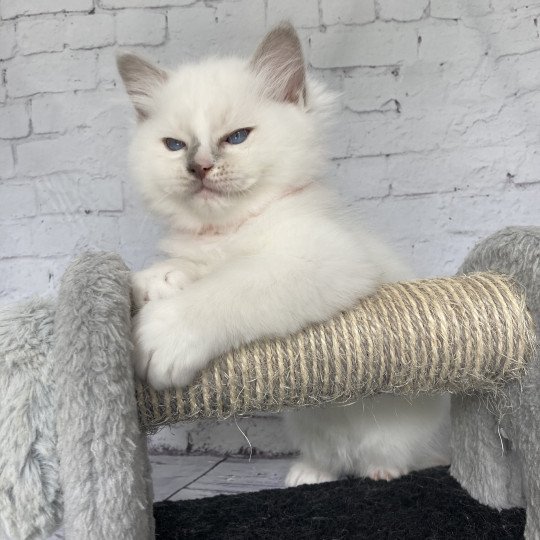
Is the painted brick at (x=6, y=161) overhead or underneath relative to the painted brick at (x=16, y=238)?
overhead

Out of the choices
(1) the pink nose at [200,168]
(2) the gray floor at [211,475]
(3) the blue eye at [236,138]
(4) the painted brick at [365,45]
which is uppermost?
(4) the painted brick at [365,45]

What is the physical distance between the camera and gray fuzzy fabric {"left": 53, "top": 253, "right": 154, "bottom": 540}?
2.44 feet

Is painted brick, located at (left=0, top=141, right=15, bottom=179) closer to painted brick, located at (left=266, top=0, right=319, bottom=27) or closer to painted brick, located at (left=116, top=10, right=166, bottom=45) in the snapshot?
painted brick, located at (left=116, top=10, right=166, bottom=45)

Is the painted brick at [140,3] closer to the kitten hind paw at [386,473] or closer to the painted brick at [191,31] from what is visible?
the painted brick at [191,31]

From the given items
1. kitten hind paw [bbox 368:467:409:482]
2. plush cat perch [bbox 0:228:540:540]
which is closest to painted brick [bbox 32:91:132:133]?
plush cat perch [bbox 0:228:540:540]

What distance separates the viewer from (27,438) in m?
0.78

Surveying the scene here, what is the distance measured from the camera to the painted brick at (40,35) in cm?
182

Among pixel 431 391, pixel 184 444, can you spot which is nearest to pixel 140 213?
pixel 184 444

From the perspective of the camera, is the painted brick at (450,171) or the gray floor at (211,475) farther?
the painted brick at (450,171)

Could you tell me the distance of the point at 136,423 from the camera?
0.81 m

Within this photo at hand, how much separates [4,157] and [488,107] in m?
1.54

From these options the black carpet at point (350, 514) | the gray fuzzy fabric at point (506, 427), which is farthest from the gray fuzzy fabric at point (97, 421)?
the gray fuzzy fabric at point (506, 427)

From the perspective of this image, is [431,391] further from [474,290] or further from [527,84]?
[527,84]

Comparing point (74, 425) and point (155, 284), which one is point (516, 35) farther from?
point (74, 425)
